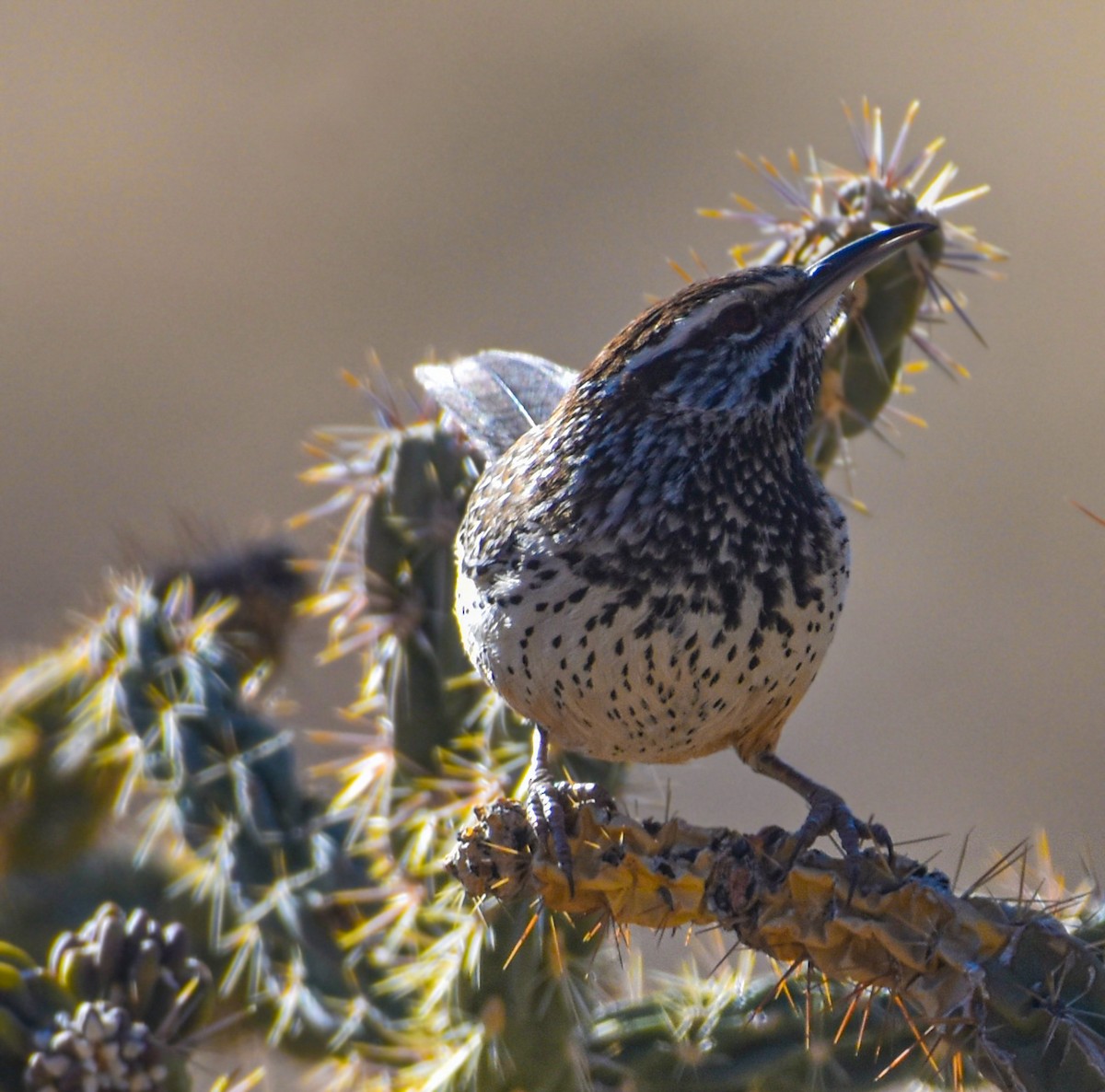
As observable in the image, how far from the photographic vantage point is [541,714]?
2305 millimetres

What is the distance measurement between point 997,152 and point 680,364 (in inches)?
265

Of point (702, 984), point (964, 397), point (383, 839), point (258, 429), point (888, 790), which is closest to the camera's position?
point (702, 984)

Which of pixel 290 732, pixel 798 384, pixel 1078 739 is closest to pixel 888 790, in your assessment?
pixel 1078 739

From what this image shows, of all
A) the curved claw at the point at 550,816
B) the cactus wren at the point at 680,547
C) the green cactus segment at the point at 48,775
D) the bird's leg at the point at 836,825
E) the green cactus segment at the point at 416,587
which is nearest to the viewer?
the curved claw at the point at 550,816

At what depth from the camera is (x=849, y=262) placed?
230 cm

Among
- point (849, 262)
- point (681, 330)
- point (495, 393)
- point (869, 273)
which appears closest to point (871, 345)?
point (869, 273)

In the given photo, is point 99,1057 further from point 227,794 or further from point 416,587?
point 416,587

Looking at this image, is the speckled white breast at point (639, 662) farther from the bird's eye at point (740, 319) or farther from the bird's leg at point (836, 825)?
the bird's eye at point (740, 319)

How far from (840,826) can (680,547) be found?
43cm

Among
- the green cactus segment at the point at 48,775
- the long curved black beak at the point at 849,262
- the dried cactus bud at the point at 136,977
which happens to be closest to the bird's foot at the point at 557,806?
the dried cactus bud at the point at 136,977

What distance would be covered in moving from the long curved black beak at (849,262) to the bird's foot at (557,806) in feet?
2.48

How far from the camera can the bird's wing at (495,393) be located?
2.88 m

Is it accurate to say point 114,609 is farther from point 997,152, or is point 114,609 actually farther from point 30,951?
point 997,152

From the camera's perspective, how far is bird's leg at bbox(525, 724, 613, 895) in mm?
1829
